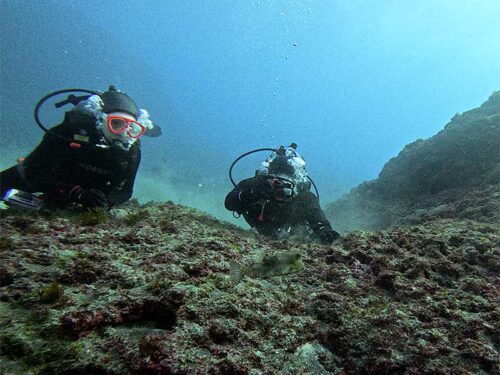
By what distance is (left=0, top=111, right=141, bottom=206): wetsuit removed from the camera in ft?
15.7

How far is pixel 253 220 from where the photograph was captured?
6.76 m

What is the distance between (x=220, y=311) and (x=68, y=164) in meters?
4.19

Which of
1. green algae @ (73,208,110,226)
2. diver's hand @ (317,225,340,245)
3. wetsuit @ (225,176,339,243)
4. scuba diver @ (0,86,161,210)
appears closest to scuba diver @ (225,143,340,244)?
wetsuit @ (225,176,339,243)

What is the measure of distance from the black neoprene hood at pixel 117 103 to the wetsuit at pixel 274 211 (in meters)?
2.61

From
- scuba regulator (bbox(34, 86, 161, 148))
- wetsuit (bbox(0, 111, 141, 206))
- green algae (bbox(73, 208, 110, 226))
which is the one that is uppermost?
scuba regulator (bbox(34, 86, 161, 148))

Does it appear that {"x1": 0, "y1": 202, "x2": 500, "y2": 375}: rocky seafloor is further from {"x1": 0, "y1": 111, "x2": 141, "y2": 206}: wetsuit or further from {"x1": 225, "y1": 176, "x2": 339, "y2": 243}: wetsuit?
{"x1": 225, "y1": 176, "x2": 339, "y2": 243}: wetsuit

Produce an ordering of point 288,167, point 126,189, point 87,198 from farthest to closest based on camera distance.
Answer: point 288,167 → point 126,189 → point 87,198

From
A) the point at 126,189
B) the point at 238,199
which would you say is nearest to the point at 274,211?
the point at 238,199

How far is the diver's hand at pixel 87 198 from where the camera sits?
4.37 m

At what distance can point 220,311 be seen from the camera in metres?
1.96

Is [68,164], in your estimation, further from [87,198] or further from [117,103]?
[117,103]

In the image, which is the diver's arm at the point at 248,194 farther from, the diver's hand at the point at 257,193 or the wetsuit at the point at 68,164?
the wetsuit at the point at 68,164

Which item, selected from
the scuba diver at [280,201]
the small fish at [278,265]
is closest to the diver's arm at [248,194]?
the scuba diver at [280,201]

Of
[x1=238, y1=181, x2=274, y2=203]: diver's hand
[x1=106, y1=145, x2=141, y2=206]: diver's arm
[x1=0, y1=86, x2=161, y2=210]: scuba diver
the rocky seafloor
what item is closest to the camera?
the rocky seafloor
